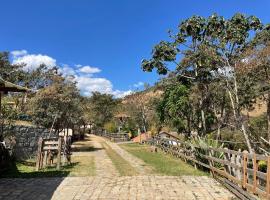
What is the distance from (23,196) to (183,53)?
1799 centimetres

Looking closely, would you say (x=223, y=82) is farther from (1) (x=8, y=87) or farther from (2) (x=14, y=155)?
(1) (x=8, y=87)

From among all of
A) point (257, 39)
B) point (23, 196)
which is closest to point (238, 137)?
point (257, 39)

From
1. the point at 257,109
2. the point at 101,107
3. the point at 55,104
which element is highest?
the point at 101,107

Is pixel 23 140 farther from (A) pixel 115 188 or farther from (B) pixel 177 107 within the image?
(B) pixel 177 107

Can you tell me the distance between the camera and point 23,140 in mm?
17516

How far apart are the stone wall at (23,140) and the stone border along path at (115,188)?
18.0 ft

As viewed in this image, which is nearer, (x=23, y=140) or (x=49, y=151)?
(x=49, y=151)

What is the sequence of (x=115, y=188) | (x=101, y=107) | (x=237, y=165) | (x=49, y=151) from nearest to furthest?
(x=237, y=165), (x=115, y=188), (x=49, y=151), (x=101, y=107)

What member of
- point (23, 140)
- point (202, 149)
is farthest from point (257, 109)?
point (23, 140)

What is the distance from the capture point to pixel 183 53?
2473 centimetres

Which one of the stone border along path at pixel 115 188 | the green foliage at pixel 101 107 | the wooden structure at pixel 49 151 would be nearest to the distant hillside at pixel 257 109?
the wooden structure at pixel 49 151

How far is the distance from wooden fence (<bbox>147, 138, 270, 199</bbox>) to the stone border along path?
509 mm

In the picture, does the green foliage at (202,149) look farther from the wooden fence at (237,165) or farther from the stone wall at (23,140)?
the stone wall at (23,140)

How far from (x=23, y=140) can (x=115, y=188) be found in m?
9.16
